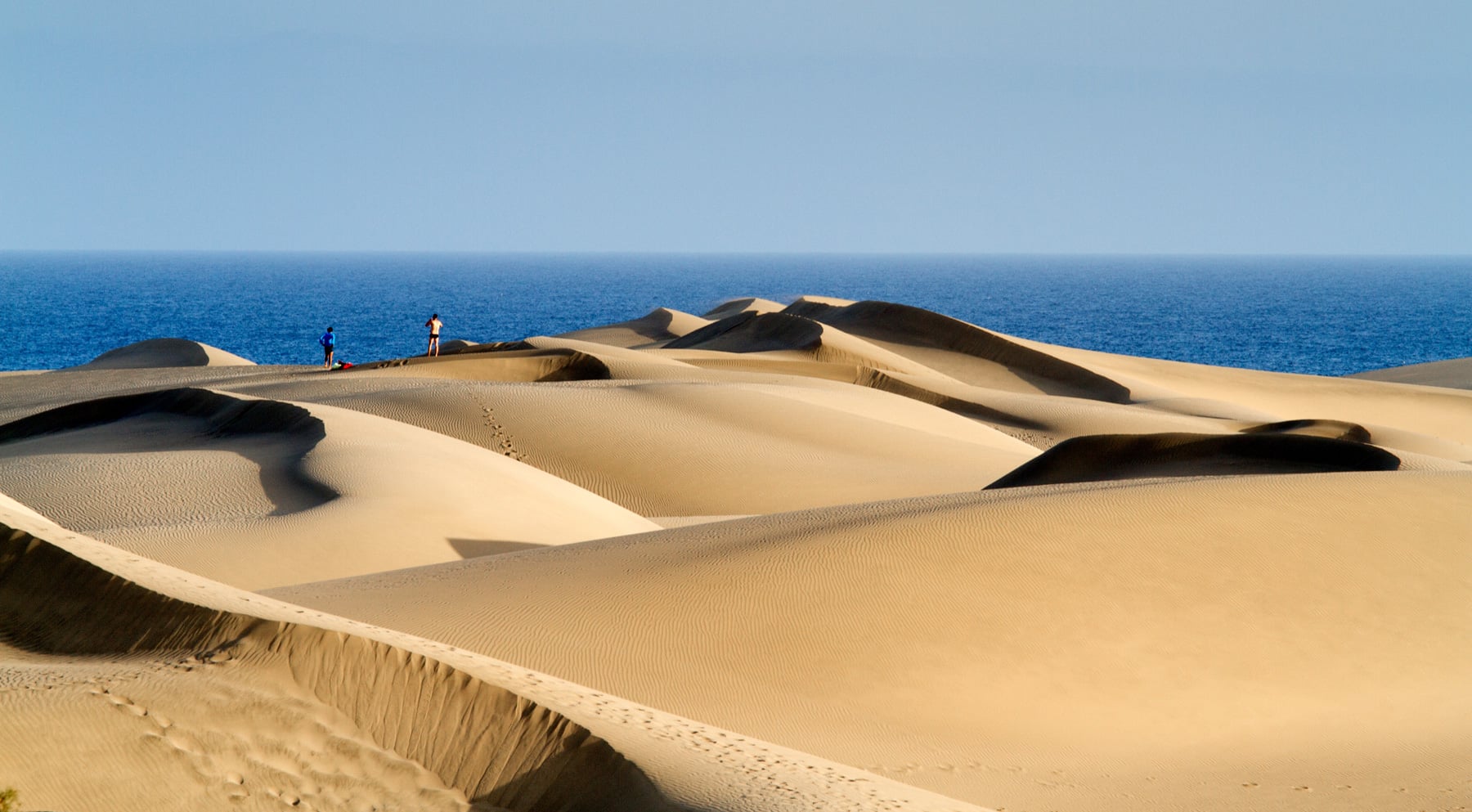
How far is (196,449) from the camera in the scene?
1491 centimetres

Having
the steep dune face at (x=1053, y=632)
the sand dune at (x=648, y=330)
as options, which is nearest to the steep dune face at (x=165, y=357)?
the sand dune at (x=648, y=330)

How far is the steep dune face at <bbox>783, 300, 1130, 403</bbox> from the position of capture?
3036 centimetres

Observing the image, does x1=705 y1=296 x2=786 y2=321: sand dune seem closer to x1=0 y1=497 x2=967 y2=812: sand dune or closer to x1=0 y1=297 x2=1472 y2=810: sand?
x1=0 y1=297 x2=1472 y2=810: sand

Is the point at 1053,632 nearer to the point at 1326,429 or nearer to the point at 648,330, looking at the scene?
the point at 1326,429

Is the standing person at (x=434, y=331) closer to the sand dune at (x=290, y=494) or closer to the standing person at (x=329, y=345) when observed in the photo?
the standing person at (x=329, y=345)

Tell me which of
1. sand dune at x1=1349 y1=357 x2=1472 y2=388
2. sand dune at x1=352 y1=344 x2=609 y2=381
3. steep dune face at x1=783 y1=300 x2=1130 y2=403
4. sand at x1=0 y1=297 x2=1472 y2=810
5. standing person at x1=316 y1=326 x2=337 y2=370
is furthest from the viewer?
sand dune at x1=1349 y1=357 x2=1472 y2=388

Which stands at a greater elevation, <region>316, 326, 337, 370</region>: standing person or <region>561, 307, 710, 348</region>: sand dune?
<region>316, 326, 337, 370</region>: standing person

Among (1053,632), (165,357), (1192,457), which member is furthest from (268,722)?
(165,357)

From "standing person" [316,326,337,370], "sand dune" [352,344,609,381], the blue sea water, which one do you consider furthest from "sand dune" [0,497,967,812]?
the blue sea water

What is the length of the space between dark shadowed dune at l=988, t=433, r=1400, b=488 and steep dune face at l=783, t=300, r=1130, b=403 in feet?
46.4

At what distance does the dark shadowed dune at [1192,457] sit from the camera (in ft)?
43.8

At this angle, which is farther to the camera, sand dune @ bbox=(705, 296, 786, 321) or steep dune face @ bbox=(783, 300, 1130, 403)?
sand dune @ bbox=(705, 296, 786, 321)

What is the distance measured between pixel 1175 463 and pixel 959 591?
633cm

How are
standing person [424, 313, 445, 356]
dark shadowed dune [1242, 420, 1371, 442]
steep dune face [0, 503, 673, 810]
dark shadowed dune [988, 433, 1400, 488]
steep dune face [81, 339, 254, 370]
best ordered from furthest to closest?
steep dune face [81, 339, 254, 370] < standing person [424, 313, 445, 356] < dark shadowed dune [1242, 420, 1371, 442] < dark shadowed dune [988, 433, 1400, 488] < steep dune face [0, 503, 673, 810]
